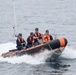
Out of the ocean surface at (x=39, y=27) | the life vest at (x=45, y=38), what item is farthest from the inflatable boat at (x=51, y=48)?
the life vest at (x=45, y=38)

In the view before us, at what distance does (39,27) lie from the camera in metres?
59.3

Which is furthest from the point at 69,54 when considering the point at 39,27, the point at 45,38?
the point at 39,27

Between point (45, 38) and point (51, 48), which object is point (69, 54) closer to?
point (45, 38)

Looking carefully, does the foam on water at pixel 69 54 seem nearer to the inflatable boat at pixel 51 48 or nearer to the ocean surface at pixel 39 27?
the ocean surface at pixel 39 27

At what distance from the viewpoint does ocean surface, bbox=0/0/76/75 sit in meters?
39.4

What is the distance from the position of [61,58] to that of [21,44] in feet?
10.7

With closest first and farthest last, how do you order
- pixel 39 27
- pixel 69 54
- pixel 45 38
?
pixel 45 38
pixel 69 54
pixel 39 27

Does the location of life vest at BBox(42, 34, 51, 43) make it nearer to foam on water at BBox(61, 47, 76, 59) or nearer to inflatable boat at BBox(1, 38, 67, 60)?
inflatable boat at BBox(1, 38, 67, 60)

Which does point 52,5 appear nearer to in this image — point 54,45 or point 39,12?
point 39,12

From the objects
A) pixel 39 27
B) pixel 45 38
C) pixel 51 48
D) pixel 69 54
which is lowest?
pixel 69 54

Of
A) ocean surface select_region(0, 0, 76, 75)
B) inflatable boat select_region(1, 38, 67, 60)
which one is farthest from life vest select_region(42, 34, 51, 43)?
ocean surface select_region(0, 0, 76, 75)

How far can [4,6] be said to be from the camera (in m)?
81.9

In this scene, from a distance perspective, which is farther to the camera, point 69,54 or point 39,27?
point 39,27

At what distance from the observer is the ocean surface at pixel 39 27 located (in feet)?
129
